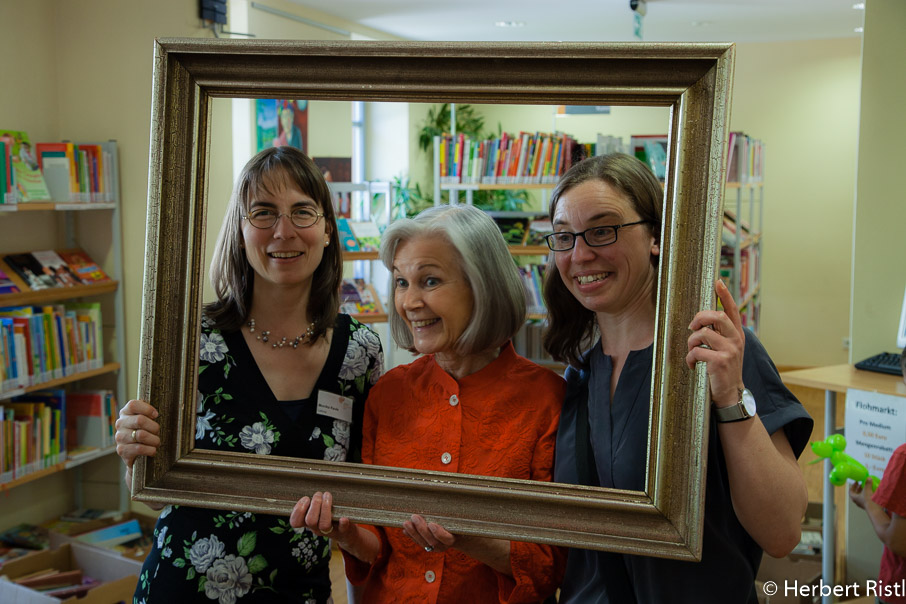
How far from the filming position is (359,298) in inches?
55.9

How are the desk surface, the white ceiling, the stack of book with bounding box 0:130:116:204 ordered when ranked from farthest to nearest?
the white ceiling → the stack of book with bounding box 0:130:116:204 → the desk surface

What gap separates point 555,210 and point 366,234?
1.27ft

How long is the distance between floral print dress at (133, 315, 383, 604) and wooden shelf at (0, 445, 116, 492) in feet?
8.41

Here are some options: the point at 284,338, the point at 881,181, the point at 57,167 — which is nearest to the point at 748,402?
the point at 284,338

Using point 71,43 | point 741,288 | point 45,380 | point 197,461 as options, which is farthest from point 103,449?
point 741,288

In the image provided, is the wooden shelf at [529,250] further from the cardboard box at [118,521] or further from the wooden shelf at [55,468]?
the wooden shelf at [55,468]

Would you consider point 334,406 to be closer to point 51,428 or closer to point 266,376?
point 266,376

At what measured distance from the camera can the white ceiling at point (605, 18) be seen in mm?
6715

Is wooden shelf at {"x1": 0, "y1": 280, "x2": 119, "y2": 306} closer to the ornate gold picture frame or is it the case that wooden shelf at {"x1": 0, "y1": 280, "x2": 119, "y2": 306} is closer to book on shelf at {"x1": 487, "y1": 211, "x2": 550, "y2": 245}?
the ornate gold picture frame

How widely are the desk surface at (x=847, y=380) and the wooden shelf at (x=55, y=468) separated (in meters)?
3.45

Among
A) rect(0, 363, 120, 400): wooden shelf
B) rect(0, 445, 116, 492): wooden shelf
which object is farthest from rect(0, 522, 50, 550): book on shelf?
rect(0, 363, 120, 400): wooden shelf

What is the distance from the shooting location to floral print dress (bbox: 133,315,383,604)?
54.3 inches

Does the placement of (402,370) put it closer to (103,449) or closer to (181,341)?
(181,341)

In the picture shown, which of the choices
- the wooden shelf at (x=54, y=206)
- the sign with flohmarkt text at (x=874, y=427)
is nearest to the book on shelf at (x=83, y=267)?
the wooden shelf at (x=54, y=206)
